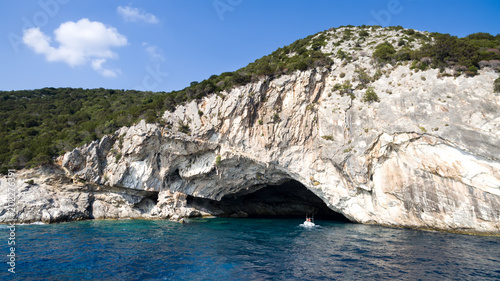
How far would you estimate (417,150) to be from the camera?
24172 millimetres

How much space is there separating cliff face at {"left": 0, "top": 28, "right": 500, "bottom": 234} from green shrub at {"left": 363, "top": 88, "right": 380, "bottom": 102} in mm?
666

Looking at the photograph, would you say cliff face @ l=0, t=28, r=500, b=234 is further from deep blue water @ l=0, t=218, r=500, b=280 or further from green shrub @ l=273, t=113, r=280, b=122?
deep blue water @ l=0, t=218, r=500, b=280

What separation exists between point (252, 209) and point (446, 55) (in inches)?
1255

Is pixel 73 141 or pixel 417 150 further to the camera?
pixel 73 141

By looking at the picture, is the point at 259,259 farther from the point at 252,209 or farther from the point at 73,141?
the point at 73,141

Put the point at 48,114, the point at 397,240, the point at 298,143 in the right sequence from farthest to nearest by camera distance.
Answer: the point at 48,114 < the point at 298,143 < the point at 397,240

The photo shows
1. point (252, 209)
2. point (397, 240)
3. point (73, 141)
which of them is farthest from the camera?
point (252, 209)

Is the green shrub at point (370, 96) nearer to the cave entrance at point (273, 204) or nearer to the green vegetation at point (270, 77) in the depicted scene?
the green vegetation at point (270, 77)

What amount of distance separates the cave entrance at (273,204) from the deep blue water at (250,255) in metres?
13.2

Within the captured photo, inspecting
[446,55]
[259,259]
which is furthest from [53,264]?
[446,55]

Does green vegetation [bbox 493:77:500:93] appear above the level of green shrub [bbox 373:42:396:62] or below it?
below

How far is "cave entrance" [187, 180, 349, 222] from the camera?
37906mm

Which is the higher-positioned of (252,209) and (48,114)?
(48,114)

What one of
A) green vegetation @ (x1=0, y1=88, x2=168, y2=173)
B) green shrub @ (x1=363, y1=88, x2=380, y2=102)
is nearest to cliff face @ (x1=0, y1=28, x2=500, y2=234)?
green shrub @ (x1=363, y1=88, x2=380, y2=102)
